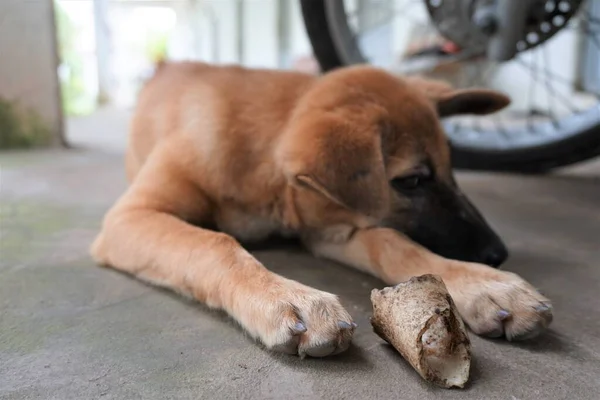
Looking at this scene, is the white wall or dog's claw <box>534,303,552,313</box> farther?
the white wall

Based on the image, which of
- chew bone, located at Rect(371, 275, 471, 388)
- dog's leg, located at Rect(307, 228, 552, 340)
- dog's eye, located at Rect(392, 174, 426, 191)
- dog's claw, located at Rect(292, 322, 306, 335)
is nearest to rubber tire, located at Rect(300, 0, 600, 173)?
dog's eye, located at Rect(392, 174, 426, 191)

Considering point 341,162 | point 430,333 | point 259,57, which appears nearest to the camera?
point 430,333

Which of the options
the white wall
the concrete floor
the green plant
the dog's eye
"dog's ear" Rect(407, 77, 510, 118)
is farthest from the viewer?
the green plant

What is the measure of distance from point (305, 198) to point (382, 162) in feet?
0.82

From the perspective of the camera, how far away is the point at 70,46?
1159cm

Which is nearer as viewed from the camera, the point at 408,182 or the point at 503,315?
the point at 503,315

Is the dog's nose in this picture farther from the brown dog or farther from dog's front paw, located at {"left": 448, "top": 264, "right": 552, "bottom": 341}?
dog's front paw, located at {"left": 448, "top": 264, "right": 552, "bottom": 341}

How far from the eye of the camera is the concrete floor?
885 millimetres

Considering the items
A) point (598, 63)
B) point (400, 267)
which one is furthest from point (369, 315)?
point (598, 63)

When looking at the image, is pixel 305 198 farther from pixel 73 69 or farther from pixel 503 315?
pixel 73 69

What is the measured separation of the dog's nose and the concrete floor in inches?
4.9

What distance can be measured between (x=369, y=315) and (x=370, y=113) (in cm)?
49

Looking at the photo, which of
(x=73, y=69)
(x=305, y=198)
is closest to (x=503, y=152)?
(x=305, y=198)

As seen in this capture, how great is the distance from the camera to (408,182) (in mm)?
1446
